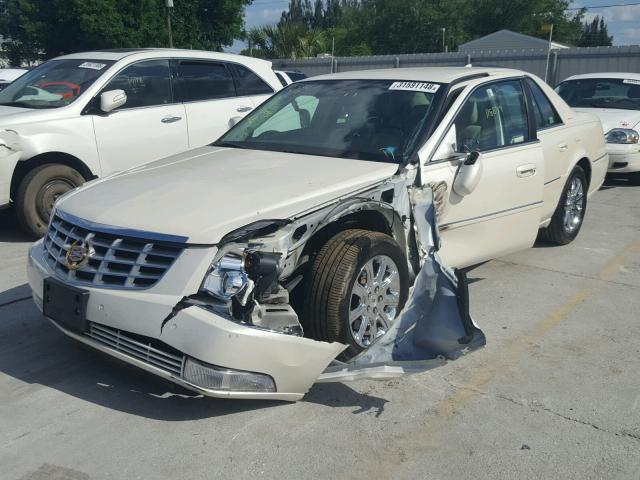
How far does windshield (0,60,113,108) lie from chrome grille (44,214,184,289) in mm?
3714

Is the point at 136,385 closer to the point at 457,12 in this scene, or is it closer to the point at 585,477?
the point at 585,477

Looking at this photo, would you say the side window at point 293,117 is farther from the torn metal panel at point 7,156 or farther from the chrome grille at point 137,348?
the torn metal panel at point 7,156

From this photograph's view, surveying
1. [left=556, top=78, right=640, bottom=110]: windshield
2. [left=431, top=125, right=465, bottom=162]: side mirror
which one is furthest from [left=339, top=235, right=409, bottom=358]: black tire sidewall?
[left=556, top=78, right=640, bottom=110]: windshield

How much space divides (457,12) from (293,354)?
57386 mm

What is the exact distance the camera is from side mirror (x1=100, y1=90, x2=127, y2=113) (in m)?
6.72

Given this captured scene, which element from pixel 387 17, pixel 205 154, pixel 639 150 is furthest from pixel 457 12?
pixel 205 154

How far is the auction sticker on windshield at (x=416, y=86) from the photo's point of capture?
15.8 feet

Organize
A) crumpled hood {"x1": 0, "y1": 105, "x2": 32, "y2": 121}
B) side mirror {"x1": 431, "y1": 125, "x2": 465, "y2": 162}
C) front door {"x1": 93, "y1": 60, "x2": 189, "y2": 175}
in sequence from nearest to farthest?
side mirror {"x1": 431, "y1": 125, "x2": 465, "y2": 162} → crumpled hood {"x1": 0, "y1": 105, "x2": 32, "y2": 121} → front door {"x1": 93, "y1": 60, "x2": 189, "y2": 175}

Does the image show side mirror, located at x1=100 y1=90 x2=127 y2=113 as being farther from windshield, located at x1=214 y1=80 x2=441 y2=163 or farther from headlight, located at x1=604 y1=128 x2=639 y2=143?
headlight, located at x1=604 y1=128 x2=639 y2=143

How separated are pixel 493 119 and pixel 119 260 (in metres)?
3.01

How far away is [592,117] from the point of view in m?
6.81

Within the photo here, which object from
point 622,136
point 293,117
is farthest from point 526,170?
point 622,136

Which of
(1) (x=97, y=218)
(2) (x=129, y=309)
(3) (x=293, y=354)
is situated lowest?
(3) (x=293, y=354)

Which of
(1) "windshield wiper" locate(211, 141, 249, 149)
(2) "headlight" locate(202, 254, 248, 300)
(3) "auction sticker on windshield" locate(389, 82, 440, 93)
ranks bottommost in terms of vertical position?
(2) "headlight" locate(202, 254, 248, 300)
